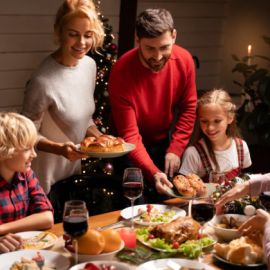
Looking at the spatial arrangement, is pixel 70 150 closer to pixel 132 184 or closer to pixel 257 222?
pixel 132 184

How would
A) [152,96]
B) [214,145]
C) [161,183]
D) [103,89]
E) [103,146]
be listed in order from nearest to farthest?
1. [161,183]
2. [103,146]
3. [152,96]
4. [214,145]
5. [103,89]

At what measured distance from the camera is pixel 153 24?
2.42 meters

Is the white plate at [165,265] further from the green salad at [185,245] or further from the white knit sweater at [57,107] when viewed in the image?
the white knit sweater at [57,107]

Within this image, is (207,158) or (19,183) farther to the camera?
(207,158)

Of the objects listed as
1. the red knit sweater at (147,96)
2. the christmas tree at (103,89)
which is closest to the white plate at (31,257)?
the red knit sweater at (147,96)

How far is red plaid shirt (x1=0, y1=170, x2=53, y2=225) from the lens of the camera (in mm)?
1978

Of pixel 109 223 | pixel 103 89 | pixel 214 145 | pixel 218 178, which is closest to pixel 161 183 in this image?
pixel 218 178

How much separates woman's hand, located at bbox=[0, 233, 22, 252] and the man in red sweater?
0.98 meters

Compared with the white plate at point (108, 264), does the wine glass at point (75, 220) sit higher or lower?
higher

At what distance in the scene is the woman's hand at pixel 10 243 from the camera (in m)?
1.61

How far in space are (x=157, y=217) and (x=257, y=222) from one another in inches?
17.9

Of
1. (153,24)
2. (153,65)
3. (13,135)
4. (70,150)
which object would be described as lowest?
(70,150)

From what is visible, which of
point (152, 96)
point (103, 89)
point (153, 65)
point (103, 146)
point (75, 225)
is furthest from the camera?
point (103, 89)

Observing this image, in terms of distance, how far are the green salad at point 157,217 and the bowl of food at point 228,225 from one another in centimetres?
21
